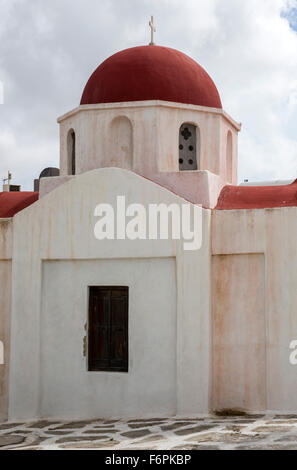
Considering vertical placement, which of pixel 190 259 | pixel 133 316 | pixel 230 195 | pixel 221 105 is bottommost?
pixel 133 316

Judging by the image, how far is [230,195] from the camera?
9.53 meters

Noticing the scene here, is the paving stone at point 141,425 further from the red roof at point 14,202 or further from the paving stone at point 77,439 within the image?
the red roof at point 14,202

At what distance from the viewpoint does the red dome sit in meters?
10.1

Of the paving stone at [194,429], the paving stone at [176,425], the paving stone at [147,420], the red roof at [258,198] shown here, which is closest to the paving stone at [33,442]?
the paving stone at [147,420]

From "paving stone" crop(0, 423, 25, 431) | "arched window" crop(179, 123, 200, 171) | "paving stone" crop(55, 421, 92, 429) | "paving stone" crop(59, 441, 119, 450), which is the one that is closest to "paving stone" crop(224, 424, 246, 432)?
"paving stone" crop(59, 441, 119, 450)

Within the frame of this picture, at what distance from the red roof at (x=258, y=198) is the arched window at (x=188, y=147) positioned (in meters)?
0.91

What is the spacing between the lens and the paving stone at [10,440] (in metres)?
7.46

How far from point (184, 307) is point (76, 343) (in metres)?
1.65

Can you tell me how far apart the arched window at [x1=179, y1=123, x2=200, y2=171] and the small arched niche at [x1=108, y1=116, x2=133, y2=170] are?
2.72 ft

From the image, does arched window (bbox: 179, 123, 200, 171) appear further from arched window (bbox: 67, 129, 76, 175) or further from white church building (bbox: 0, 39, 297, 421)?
arched window (bbox: 67, 129, 76, 175)

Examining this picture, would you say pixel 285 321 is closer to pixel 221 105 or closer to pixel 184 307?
pixel 184 307

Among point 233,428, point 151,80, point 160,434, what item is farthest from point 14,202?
point 233,428

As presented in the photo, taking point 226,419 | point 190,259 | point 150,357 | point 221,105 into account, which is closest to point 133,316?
point 150,357
